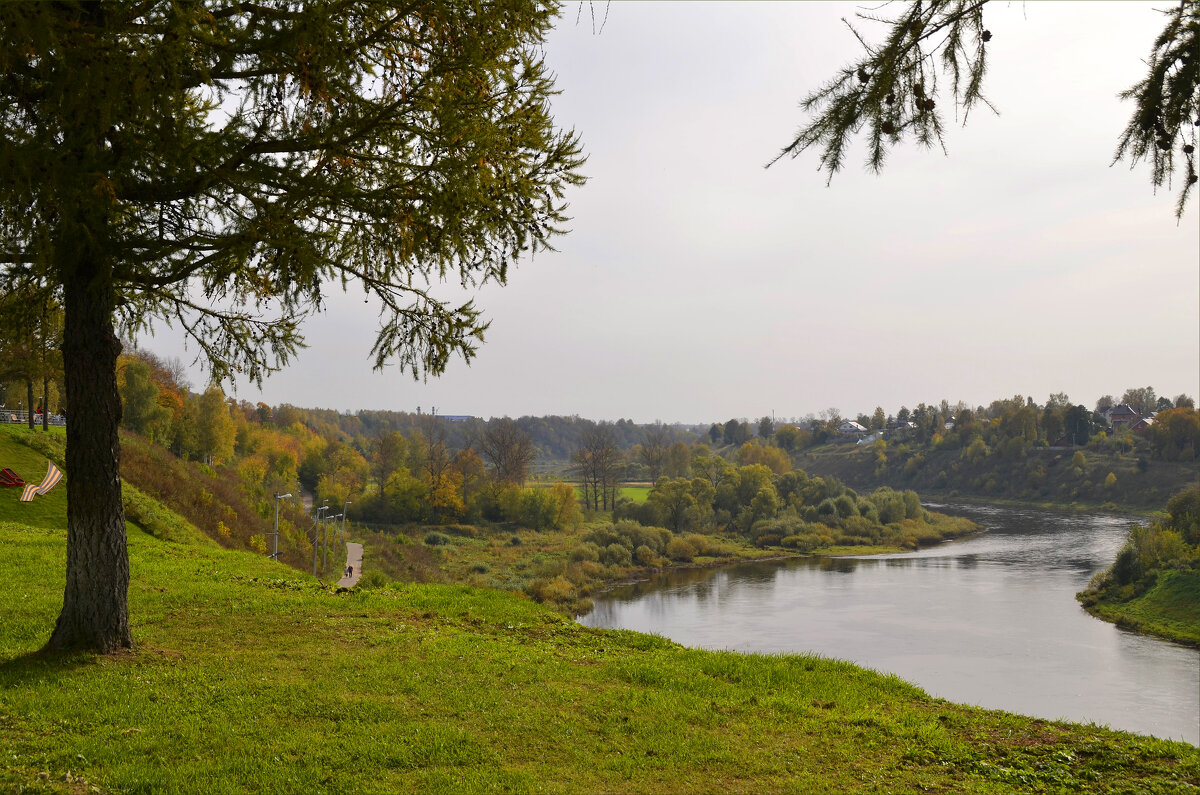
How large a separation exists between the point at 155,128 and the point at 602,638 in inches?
240

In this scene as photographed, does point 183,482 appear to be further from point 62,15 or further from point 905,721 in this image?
point 905,721

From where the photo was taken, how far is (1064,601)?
36.6 metres

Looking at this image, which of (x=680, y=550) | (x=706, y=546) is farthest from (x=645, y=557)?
(x=706, y=546)

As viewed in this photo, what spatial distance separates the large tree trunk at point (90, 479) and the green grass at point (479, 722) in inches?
12.3

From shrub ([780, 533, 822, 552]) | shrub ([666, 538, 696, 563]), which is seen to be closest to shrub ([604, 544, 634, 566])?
shrub ([666, 538, 696, 563])

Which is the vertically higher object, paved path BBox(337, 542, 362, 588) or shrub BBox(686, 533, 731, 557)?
paved path BBox(337, 542, 362, 588)

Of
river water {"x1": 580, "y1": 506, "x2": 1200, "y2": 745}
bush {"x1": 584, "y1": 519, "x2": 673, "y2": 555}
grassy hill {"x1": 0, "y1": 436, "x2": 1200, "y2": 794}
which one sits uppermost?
grassy hill {"x1": 0, "y1": 436, "x2": 1200, "y2": 794}

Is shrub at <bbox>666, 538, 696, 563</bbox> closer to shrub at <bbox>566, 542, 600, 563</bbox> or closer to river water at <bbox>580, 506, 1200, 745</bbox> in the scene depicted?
river water at <bbox>580, 506, 1200, 745</bbox>

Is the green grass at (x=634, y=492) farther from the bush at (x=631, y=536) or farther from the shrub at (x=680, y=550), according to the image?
the shrub at (x=680, y=550)

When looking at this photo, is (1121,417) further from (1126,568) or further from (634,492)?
(1126,568)

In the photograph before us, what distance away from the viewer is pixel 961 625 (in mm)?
32062

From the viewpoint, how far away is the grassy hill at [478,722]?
4.43 m

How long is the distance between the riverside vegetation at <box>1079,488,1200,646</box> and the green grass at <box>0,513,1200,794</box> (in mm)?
33891

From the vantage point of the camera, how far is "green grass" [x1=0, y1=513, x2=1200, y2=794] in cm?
442
